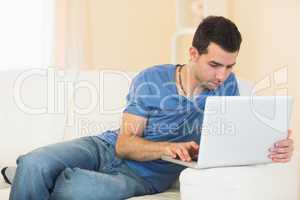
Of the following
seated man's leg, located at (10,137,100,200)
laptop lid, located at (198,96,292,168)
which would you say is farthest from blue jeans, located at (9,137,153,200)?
laptop lid, located at (198,96,292,168)

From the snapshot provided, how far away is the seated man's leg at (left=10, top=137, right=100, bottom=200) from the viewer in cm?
160

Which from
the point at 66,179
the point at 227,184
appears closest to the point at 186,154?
the point at 227,184

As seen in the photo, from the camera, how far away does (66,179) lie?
64.6 inches

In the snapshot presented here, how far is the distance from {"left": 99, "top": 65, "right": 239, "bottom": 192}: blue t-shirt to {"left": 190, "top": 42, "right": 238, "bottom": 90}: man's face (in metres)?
0.06

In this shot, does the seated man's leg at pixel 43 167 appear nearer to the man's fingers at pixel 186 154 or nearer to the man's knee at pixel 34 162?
the man's knee at pixel 34 162

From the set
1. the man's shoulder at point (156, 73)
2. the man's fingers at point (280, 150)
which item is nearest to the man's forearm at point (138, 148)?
the man's shoulder at point (156, 73)

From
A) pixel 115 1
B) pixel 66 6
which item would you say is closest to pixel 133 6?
pixel 115 1

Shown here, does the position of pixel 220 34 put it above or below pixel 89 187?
above

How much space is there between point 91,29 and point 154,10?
42 cm

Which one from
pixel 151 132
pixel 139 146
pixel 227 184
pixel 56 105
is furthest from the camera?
pixel 56 105

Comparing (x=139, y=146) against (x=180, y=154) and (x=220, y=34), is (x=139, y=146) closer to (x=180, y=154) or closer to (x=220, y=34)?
(x=180, y=154)

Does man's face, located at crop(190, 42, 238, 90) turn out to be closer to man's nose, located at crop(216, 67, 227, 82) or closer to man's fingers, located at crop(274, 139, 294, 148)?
man's nose, located at crop(216, 67, 227, 82)

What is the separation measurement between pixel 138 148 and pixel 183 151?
9.5 inches

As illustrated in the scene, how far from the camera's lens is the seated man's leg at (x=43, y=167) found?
160 cm
